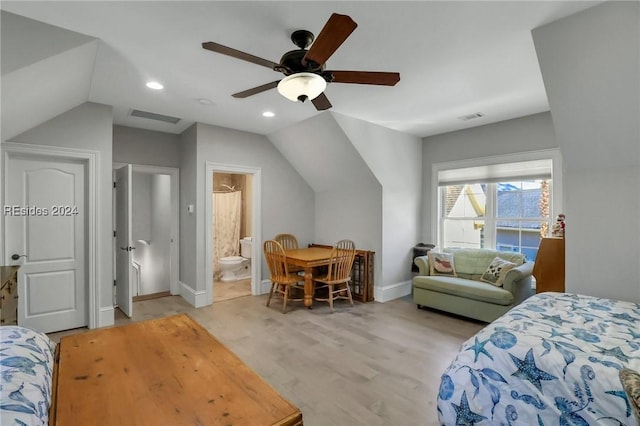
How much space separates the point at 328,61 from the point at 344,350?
2755 mm

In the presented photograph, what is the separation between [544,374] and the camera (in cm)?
149

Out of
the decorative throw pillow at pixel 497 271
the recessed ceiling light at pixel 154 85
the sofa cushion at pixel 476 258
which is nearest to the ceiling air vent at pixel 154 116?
the recessed ceiling light at pixel 154 85

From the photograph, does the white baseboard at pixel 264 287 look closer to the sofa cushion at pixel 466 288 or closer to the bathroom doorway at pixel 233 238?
the bathroom doorway at pixel 233 238

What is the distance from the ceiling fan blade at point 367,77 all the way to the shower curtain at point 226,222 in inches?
196

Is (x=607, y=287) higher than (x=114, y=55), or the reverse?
(x=114, y=55)

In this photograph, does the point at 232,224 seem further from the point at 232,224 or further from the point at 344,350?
the point at 344,350

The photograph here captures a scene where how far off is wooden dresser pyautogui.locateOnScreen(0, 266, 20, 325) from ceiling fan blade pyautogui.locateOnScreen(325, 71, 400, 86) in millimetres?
2762

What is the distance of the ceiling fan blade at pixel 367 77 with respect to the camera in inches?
80.4

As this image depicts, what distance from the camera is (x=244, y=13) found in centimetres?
198

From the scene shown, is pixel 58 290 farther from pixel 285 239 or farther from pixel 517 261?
pixel 517 261

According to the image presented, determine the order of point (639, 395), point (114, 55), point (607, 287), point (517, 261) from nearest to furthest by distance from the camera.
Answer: point (639, 395) → point (114, 55) → point (607, 287) → point (517, 261)

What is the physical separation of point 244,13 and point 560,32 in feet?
7.11

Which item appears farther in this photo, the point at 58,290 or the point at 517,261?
the point at 517,261

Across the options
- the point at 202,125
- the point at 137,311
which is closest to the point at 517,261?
the point at 202,125
